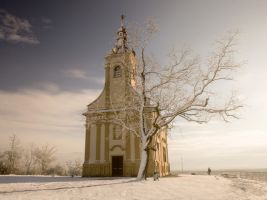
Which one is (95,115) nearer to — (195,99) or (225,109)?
(195,99)

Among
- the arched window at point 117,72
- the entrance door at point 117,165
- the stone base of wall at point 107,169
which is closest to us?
the stone base of wall at point 107,169

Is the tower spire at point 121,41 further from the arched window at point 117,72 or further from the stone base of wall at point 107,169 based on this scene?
the stone base of wall at point 107,169

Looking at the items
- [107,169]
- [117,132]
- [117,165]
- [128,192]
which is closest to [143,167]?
[128,192]

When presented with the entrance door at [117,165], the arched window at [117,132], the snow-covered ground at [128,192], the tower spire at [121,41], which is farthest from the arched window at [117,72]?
the snow-covered ground at [128,192]

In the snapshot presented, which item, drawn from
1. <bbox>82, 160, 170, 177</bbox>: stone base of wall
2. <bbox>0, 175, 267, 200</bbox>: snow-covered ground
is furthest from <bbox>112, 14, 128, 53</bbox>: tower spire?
<bbox>0, 175, 267, 200</bbox>: snow-covered ground

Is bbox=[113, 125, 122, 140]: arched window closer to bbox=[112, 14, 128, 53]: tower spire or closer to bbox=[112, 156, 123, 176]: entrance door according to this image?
bbox=[112, 156, 123, 176]: entrance door

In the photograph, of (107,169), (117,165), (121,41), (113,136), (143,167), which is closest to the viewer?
(143,167)

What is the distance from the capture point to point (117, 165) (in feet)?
92.8

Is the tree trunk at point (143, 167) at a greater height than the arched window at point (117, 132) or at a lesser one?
lesser

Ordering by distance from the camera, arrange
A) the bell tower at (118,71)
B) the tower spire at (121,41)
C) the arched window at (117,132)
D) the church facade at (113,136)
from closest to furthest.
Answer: the church facade at (113,136) → the arched window at (117,132) → the bell tower at (118,71) → the tower spire at (121,41)

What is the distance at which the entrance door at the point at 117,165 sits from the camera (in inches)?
1102

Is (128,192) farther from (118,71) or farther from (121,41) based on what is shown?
(121,41)

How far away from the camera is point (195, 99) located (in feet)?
69.6

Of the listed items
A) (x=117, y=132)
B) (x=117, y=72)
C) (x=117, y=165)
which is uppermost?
(x=117, y=72)
